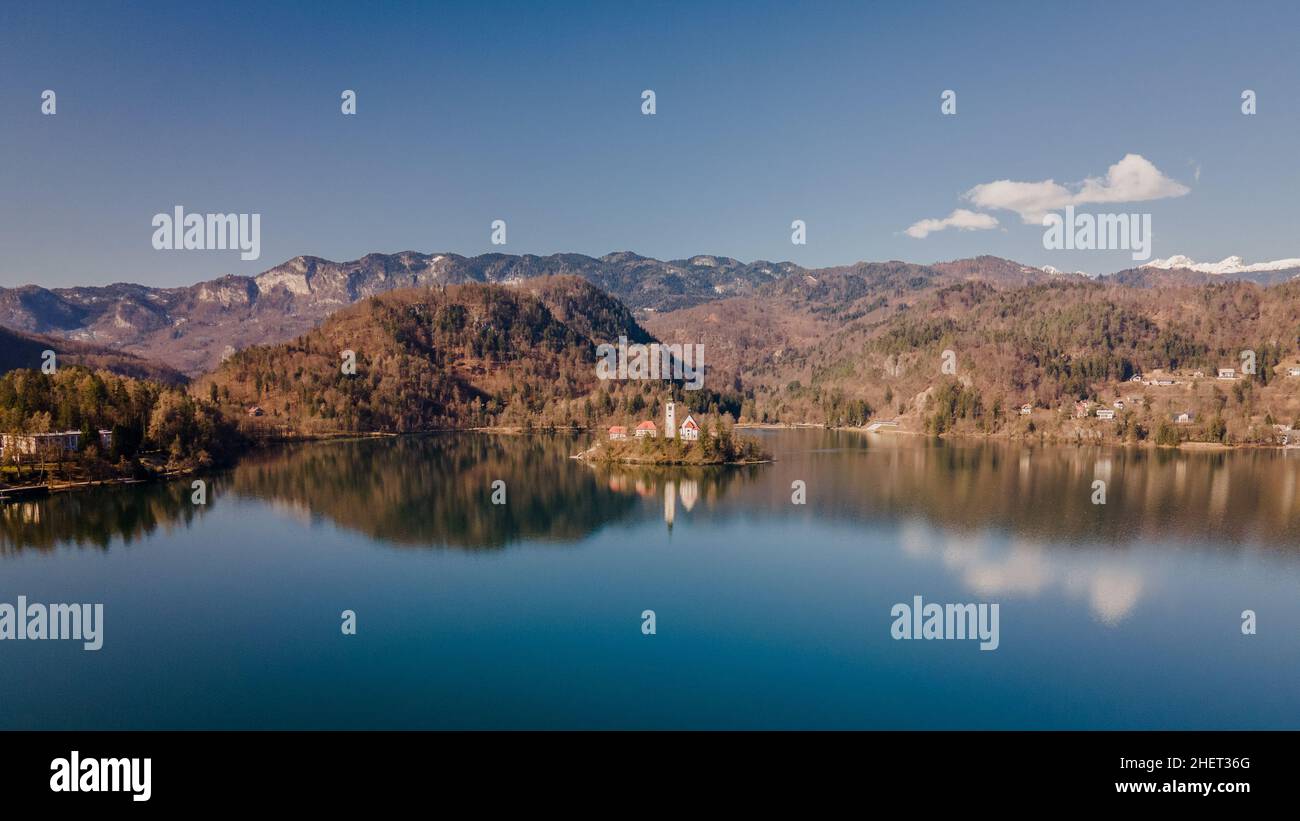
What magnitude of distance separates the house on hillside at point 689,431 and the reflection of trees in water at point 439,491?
1226 centimetres

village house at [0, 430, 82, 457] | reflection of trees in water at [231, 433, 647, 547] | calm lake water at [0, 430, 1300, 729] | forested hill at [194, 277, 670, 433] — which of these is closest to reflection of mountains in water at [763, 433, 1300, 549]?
calm lake water at [0, 430, 1300, 729]

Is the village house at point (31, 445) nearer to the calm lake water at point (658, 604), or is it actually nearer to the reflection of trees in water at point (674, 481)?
the calm lake water at point (658, 604)

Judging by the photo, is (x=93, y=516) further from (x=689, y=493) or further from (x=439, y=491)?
(x=689, y=493)

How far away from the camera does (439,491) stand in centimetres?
6269

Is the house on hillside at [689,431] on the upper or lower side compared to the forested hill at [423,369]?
lower

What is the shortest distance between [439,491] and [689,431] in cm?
2923

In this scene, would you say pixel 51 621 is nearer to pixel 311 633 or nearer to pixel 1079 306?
pixel 311 633

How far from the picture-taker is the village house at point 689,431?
3115 inches

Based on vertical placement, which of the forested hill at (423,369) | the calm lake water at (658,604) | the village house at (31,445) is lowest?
the calm lake water at (658,604)

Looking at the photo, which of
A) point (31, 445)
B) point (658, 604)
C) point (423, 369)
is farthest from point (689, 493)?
point (423, 369)

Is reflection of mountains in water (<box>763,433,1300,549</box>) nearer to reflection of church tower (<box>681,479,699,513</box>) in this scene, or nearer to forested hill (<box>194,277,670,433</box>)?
reflection of church tower (<box>681,479,699,513</box>)

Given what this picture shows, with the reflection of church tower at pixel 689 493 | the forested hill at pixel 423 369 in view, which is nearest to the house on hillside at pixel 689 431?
the reflection of church tower at pixel 689 493

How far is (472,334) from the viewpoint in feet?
567
